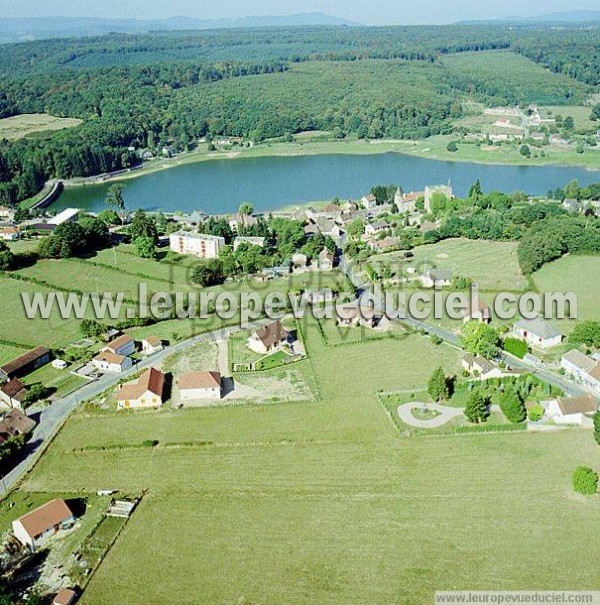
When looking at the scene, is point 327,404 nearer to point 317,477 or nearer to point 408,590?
point 317,477

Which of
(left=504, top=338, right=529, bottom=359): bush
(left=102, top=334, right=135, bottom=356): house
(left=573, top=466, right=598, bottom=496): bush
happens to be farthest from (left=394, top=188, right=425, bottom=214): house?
(left=573, top=466, right=598, bottom=496): bush

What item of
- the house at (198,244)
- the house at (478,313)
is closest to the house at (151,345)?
the house at (198,244)

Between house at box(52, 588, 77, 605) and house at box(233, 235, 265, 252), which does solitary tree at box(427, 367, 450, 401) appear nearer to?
house at box(52, 588, 77, 605)

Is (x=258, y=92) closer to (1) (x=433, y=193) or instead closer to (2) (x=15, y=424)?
(1) (x=433, y=193)

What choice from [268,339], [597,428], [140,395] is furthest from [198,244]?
[597,428]

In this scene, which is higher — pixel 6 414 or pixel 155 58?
pixel 155 58

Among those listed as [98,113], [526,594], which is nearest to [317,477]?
[526,594]
